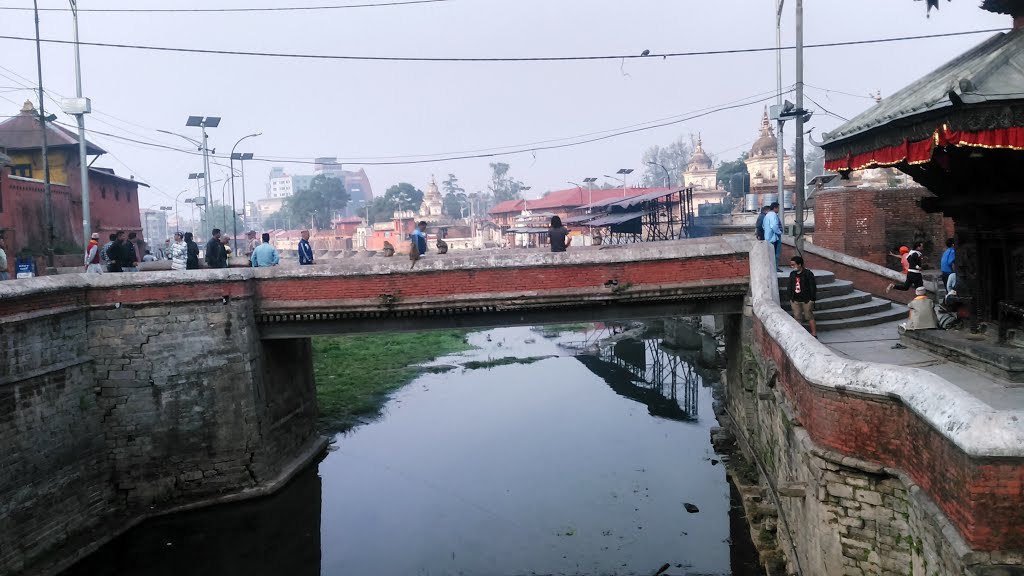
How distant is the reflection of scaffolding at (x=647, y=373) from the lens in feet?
68.2

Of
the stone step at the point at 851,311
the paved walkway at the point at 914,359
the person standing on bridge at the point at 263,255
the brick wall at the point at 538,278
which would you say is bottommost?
the paved walkway at the point at 914,359

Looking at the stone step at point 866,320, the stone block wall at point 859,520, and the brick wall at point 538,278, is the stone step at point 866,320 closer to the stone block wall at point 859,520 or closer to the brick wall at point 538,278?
the brick wall at point 538,278

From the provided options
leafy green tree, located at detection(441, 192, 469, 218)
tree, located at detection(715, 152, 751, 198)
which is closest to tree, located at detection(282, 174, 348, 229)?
leafy green tree, located at detection(441, 192, 469, 218)

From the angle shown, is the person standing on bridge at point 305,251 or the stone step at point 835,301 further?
the person standing on bridge at point 305,251

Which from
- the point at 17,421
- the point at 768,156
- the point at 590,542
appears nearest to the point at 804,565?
the point at 590,542

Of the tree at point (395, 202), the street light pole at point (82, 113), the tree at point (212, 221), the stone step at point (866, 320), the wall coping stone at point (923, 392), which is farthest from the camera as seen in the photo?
the tree at point (395, 202)

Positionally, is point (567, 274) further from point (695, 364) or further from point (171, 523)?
point (695, 364)

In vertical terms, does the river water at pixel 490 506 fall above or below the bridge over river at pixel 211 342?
below

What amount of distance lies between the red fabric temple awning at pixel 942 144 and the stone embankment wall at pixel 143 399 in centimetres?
1073

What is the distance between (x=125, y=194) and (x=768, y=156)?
47.6 m

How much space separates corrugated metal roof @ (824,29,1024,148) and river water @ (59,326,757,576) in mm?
6670

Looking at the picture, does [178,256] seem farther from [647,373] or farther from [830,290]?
[647,373]

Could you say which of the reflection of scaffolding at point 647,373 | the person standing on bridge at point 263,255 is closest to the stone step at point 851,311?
the reflection of scaffolding at point 647,373

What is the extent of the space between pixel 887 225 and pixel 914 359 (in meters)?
12.6
